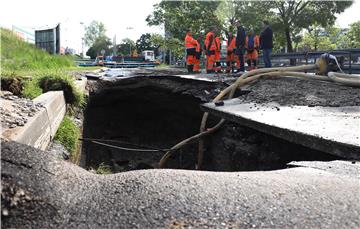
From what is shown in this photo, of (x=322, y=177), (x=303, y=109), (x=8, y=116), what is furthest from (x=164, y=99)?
(x=322, y=177)

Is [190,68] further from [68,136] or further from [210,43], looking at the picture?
[68,136]

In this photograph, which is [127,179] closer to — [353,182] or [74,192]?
[74,192]

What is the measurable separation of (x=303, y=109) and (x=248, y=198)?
4320mm

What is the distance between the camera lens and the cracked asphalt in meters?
2.20

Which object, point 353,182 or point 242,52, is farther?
point 242,52

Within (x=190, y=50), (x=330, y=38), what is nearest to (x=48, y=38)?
(x=190, y=50)

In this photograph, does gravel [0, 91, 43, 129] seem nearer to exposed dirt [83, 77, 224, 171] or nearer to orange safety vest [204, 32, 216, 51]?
exposed dirt [83, 77, 224, 171]

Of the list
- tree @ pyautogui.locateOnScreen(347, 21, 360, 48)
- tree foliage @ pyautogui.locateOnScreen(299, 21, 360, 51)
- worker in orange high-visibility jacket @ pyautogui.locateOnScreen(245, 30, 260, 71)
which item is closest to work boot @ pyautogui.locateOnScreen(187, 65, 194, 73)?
worker in orange high-visibility jacket @ pyautogui.locateOnScreen(245, 30, 260, 71)

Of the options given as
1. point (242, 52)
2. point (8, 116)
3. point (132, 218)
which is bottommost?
point (132, 218)

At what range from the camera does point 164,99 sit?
39.3 feet

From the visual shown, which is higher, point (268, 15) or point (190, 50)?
point (268, 15)

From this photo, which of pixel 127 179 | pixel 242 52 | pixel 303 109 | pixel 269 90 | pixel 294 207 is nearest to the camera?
pixel 294 207

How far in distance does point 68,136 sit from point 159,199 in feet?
13.5

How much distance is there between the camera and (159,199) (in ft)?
7.75
